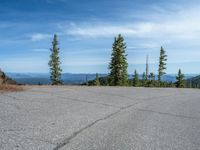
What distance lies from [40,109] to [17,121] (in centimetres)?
233

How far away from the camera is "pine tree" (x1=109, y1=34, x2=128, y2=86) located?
52250 millimetres

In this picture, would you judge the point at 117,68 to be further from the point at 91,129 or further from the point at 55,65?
the point at 91,129

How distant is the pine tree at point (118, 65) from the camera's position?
171 ft

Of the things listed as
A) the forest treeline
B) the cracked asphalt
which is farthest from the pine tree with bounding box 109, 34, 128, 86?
the cracked asphalt

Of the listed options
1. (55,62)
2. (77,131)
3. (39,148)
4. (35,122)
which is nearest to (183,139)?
(77,131)

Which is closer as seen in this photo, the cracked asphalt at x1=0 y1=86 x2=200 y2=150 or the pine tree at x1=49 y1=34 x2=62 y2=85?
the cracked asphalt at x1=0 y1=86 x2=200 y2=150

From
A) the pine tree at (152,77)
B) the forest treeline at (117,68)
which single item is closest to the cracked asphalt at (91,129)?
the forest treeline at (117,68)

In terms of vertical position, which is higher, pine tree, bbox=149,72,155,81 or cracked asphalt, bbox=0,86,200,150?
pine tree, bbox=149,72,155,81

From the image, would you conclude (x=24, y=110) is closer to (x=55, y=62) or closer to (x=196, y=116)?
(x=196, y=116)

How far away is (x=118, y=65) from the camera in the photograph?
52.2m

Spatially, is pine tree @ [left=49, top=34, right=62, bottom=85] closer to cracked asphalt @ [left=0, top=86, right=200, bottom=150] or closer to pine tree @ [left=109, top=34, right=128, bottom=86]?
pine tree @ [left=109, top=34, right=128, bottom=86]

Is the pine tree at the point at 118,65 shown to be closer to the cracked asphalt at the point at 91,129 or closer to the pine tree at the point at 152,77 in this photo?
the pine tree at the point at 152,77


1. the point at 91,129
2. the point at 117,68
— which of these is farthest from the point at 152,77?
the point at 91,129

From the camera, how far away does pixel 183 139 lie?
706 centimetres
